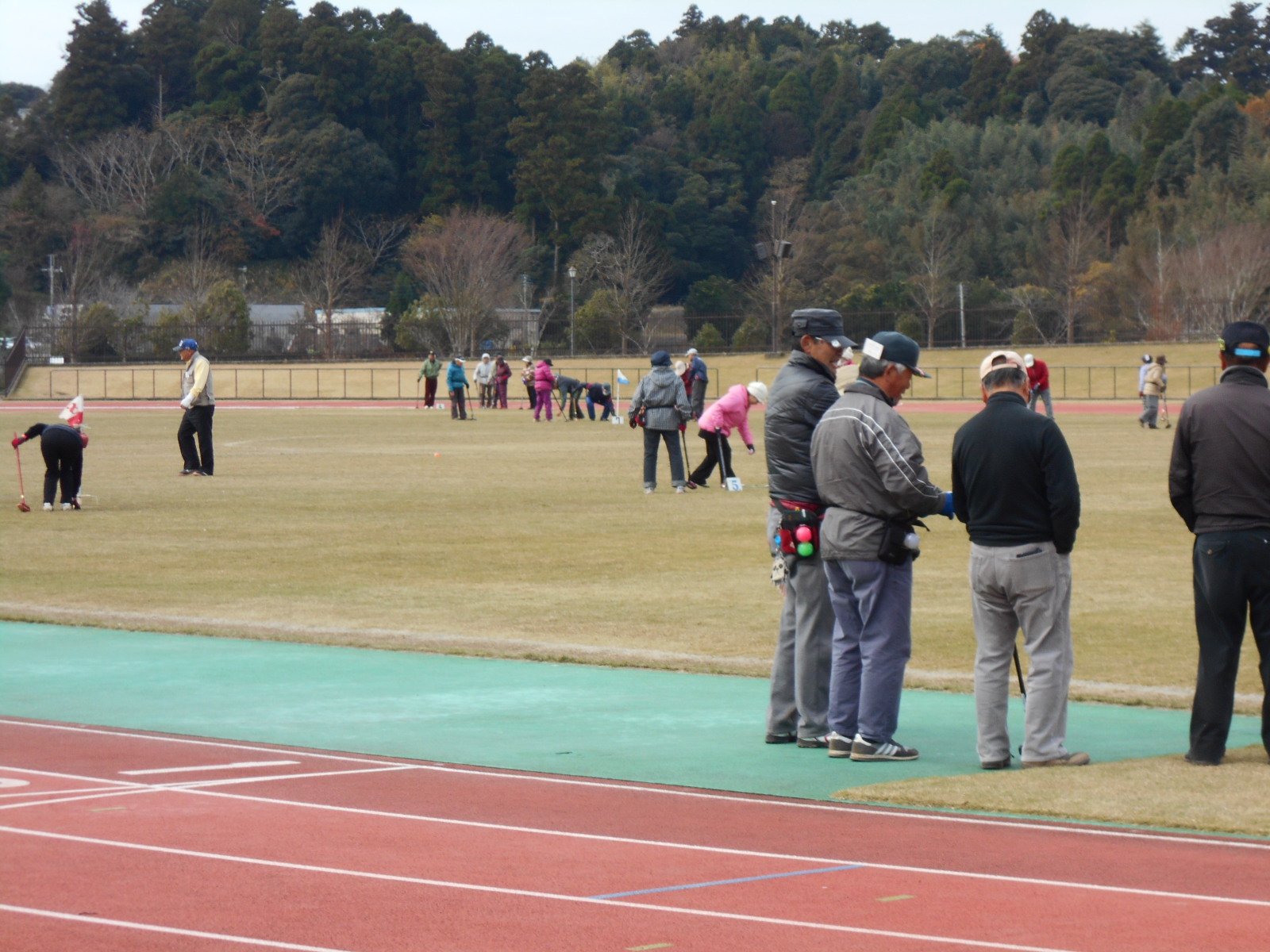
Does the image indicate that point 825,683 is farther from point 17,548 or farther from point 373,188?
point 373,188

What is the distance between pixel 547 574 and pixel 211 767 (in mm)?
7221

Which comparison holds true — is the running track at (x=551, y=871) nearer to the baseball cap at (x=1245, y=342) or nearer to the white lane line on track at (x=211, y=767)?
the white lane line on track at (x=211, y=767)

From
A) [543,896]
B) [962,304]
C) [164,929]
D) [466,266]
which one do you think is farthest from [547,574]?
[466,266]

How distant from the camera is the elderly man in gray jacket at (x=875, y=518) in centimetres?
752

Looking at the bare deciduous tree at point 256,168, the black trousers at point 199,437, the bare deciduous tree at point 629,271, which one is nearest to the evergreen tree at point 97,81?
the bare deciduous tree at point 256,168

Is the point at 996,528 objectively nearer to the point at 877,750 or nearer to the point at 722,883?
the point at 877,750

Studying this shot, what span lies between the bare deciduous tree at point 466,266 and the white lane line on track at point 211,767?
75727 mm

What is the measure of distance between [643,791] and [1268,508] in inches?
114

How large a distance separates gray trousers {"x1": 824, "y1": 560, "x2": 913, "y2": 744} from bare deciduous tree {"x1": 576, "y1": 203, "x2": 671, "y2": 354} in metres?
75.5

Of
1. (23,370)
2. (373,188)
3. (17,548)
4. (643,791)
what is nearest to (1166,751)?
(643,791)

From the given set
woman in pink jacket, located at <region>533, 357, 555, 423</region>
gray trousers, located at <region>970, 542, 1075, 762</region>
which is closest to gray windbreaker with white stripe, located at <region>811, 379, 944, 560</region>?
gray trousers, located at <region>970, 542, 1075, 762</region>

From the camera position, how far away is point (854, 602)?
7.78m

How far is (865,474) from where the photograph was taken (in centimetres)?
759

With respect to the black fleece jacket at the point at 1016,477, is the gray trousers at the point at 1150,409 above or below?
below
